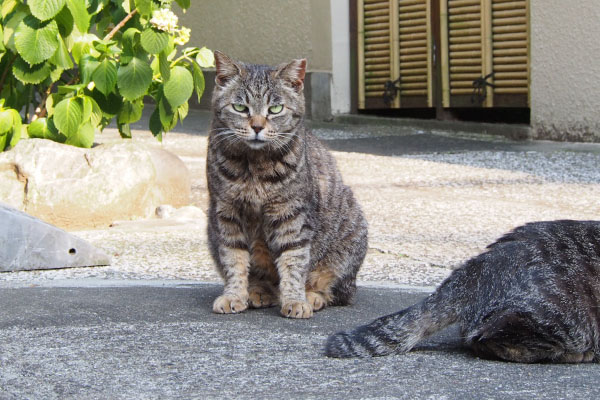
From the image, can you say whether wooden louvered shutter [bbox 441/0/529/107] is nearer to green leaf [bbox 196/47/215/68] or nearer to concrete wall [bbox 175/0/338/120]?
concrete wall [bbox 175/0/338/120]

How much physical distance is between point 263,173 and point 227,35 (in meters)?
9.30

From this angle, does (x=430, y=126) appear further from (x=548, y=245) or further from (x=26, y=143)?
(x=548, y=245)

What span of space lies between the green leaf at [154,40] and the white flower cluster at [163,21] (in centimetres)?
4

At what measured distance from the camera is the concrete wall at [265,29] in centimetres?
1153

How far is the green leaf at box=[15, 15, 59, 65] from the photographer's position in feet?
18.8

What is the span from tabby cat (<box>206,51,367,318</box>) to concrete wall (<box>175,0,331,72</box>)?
7548 mm

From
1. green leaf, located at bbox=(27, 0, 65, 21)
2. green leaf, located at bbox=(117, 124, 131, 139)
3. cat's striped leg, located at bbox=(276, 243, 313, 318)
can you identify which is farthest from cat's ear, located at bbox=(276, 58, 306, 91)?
green leaf, located at bbox=(117, 124, 131, 139)

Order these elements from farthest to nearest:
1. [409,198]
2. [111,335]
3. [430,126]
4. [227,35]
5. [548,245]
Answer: [227,35]
[430,126]
[409,198]
[111,335]
[548,245]

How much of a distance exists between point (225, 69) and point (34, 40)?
2.19m

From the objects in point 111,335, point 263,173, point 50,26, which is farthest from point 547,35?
point 111,335

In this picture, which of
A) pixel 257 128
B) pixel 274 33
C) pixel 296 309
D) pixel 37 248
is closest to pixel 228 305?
pixel 296 309

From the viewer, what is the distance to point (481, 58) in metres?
10.0

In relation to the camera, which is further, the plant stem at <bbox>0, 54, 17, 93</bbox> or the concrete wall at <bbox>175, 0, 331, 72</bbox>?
the concrete wall at <bbox>175, 0, 331, 72</bbox>

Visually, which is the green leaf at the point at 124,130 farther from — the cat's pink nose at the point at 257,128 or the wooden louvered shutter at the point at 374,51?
the wooden louvered shutter at the point at 374,51
